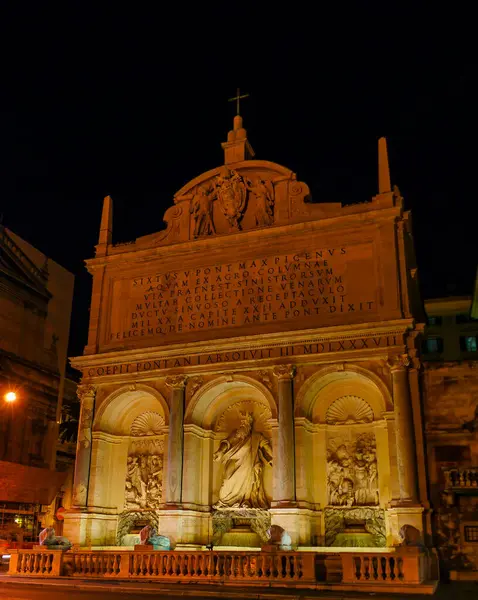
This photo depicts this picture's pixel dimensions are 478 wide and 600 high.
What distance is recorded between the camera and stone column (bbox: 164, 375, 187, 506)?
24000 millimetres

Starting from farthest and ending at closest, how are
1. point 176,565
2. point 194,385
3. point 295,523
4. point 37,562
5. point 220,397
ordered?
1. point 220,397
2. point 194,385
3. point 295,523
4. point 37,562
5. point 176,565

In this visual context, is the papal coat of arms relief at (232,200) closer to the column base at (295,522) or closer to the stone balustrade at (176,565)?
the column base at (295,522)

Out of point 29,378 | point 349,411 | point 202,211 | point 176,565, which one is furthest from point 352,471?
point 29,378

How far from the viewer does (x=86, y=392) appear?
88.5 ft

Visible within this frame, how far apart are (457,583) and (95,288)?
17904 millimetres

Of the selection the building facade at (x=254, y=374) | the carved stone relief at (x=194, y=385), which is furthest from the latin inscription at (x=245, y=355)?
the carved stone relief at (x=194, y=385)

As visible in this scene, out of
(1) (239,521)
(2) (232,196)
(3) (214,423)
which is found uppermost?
(2) (232,196)

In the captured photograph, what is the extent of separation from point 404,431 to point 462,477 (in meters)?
2.20

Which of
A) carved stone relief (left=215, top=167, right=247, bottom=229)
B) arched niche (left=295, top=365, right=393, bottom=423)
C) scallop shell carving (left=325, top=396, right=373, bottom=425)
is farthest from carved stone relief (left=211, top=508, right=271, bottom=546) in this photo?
carved stone relief (left=215, top=167, right=247, bottom=229)

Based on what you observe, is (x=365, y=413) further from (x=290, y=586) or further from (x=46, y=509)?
(x=46, y=509)

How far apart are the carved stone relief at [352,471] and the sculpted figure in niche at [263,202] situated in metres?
8.88

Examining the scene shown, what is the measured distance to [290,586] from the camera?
16.7m

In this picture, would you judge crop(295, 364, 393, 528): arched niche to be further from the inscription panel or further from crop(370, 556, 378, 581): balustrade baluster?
crop(370, 556, 378, 581): balustrade baluster

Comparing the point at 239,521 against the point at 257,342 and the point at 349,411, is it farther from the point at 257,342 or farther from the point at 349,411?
the point at 257,342
